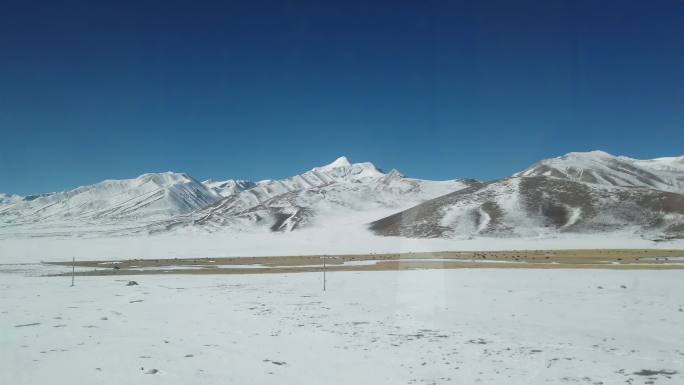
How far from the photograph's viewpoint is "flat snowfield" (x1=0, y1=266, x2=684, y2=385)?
13.1m

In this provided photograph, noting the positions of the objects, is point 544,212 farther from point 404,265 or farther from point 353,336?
point 353,336

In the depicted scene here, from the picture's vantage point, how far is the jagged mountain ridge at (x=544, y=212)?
135625 millimetres

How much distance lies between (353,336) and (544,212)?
152606 millimetres

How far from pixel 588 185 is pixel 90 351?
189 metres

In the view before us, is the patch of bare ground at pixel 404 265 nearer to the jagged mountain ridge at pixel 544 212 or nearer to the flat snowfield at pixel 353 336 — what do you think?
the flat snowfield at pixel 353 336

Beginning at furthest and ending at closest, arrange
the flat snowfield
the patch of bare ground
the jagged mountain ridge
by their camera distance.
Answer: the jagged mountain ridge → the patch of bare ground → the flat snowfield

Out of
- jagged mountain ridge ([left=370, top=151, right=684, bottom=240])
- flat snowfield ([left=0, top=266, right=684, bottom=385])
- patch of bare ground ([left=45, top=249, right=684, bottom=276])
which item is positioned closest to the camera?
flat snowfield ([left=0, top=266, right=684, bottom=385])

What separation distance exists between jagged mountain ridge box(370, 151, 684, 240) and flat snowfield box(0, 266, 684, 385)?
115353 mm

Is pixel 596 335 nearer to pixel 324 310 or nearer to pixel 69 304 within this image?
pixel 324 310

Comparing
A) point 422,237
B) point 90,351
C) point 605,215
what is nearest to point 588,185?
point 605,215

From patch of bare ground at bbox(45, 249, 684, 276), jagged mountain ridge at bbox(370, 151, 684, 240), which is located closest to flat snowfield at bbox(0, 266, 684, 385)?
patch of bare ground at bbox(45, 249, 684, 276)

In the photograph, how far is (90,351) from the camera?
1548 centimetres

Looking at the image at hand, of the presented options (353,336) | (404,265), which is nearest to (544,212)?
(404,265)

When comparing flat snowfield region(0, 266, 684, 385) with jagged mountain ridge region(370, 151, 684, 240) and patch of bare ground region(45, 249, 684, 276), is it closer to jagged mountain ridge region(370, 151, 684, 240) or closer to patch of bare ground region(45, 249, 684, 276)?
patch of bare ground region(45, 249, 684, 276)
